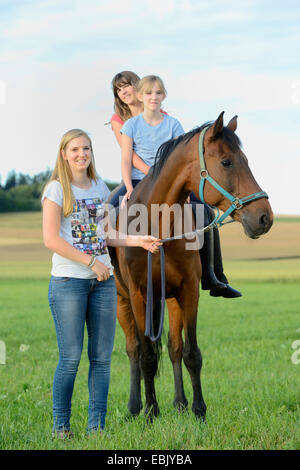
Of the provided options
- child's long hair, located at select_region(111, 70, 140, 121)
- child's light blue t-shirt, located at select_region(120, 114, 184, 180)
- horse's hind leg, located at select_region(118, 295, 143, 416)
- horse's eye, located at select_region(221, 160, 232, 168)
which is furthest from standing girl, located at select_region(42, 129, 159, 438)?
child's long hair, located at select_region(111, 70, 140, 121)

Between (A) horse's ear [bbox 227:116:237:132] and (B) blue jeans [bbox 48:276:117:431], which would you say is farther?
(A) horse's ear [bbox 227:116:237:132]

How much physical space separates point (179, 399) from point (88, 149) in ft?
8.40

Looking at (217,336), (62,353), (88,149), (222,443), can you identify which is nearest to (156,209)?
(88,149)

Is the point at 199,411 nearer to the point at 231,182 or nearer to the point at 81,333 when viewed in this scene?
the point at 81,333

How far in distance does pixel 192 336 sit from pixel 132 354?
116 cm

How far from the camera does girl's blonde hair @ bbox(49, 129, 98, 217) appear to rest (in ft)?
13.6

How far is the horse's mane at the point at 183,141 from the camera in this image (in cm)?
436

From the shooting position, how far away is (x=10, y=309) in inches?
643

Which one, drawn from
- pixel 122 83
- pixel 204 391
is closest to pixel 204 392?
pixel 204 391

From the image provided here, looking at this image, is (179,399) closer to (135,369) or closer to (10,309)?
(135,369)

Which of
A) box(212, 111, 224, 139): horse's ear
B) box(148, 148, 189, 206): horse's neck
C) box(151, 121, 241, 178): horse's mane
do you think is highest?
box(212, 111, 224, 139): horse's ear

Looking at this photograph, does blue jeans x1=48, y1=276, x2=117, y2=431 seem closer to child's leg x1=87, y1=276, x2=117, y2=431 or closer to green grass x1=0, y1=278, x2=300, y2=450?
child's leg x1=87, y1=276, x2=117, y2=431

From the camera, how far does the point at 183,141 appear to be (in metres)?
4.61

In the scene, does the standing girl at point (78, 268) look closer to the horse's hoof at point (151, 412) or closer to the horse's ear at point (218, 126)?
the horse's hoof at point (151, 412)
